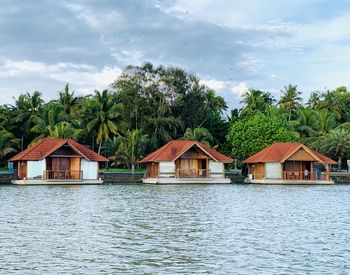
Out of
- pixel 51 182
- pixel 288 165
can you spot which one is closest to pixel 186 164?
pixel 288 165

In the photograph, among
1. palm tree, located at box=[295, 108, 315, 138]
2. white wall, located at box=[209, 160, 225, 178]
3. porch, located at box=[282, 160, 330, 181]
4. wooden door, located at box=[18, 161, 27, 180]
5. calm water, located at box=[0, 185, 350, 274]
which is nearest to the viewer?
calm water, located at box=[0, 185, 350, 274]

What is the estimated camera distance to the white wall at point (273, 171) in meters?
60.9

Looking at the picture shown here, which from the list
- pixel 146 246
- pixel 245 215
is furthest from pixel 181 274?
pixel 245 215

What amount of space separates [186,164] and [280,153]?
9.38 meters

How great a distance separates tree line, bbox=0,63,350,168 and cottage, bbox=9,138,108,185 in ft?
12.5

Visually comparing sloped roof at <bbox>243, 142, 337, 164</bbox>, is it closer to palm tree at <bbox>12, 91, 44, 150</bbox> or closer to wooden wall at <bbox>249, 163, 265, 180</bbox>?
wooden wall at <bbox>249, 163, 265, 180</bbox>

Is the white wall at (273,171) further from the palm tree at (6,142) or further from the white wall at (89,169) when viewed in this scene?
the palm tree at (6,142)

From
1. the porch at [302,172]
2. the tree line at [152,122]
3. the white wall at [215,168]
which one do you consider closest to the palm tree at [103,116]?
the tree line at [152,122]

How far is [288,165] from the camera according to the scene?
62125 millimetres

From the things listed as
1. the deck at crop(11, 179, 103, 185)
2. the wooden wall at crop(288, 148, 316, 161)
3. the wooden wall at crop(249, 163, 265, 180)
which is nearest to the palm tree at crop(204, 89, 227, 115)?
the wooden wall at crop(249, 163, 265, 180)

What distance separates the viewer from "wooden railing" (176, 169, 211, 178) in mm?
60219

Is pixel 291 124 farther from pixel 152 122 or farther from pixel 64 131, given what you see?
pixel 64 131

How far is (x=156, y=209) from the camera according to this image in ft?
91.0

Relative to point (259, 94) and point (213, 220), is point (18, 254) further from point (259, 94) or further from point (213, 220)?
point (259, 94)
